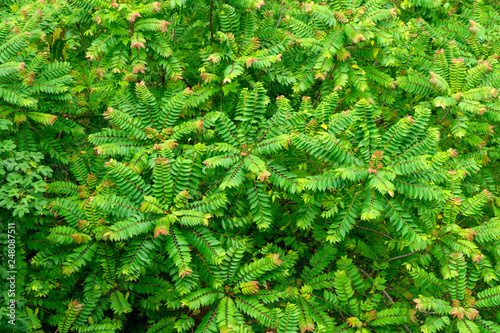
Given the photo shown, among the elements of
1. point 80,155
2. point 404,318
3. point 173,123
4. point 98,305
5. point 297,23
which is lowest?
point 98,305

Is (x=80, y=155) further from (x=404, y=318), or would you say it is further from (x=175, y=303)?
(x=404, y=318)

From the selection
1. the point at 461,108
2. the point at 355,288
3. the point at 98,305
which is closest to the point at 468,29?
the point at 461,108

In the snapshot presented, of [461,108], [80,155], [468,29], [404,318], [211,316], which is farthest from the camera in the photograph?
[468,29]

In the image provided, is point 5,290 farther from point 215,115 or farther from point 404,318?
point 404,318

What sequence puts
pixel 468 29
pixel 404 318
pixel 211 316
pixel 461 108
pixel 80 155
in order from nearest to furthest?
pixel 211 316 < pixel 404 318 < pixel 461 108 < pixel 80 155 < pixel 468 29

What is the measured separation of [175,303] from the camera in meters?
3.48

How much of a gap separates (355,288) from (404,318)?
23.4 inches

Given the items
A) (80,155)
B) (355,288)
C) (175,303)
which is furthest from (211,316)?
(80,155)

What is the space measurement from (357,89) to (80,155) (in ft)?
11.2

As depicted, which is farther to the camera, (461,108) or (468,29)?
(468,29)

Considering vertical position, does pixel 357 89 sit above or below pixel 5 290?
above

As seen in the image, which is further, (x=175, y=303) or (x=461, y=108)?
(x=461, y=108)

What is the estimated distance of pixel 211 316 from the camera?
10.9ft

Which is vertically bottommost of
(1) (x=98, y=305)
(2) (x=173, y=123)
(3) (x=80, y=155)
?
(1) (x=98, y=305)
